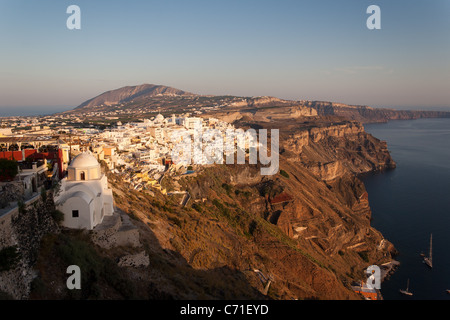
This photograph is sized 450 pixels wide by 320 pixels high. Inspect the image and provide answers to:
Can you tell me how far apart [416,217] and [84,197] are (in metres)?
42.5

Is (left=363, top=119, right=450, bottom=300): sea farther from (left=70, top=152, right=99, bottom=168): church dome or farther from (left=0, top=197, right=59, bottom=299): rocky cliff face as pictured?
(left=0, top=197, right=59, bottom=299): rocky cliff face

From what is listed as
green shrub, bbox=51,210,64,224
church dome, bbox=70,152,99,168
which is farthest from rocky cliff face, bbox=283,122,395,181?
green shrub, bbox=51,210,64,224

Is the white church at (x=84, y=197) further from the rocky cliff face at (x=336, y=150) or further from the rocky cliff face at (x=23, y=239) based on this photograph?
the rocky cliff face at (x=336, y=150)

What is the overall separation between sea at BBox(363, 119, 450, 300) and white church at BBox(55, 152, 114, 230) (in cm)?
2358

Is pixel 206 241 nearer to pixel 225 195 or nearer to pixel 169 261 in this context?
pixel 169 261

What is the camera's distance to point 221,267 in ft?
54.7

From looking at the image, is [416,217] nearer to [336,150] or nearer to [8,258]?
[8,258]

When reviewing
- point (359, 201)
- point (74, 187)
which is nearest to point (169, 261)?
point (74, 187)

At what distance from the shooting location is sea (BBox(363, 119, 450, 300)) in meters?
29.3

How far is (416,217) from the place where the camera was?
43469mm

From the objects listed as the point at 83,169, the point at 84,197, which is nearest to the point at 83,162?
the point at 83,169

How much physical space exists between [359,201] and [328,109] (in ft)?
446

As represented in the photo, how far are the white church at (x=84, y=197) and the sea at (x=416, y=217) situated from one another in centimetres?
2358

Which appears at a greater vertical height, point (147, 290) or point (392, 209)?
point (147, 290)
